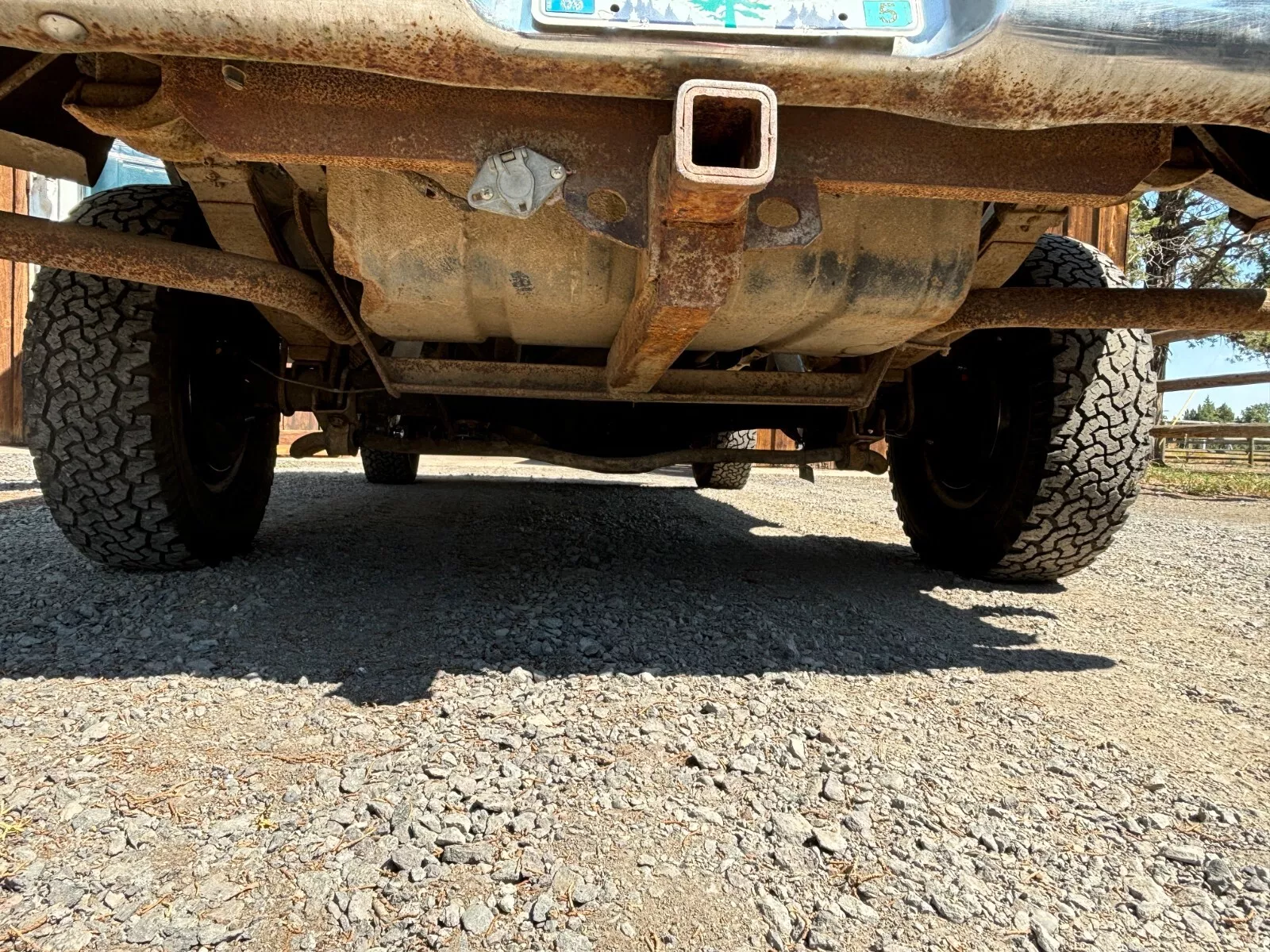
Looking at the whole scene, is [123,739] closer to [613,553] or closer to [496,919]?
[496,919]

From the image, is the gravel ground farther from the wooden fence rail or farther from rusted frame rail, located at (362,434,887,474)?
the wooden fence rail

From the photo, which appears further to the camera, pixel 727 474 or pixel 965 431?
pixel 727 474

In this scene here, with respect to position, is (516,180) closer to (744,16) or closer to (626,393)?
(744,16)

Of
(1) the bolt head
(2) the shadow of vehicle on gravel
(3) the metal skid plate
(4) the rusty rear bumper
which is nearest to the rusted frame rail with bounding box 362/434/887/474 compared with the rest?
(2) the shadow of vehicle on gravel

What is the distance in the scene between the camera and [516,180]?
1.30 m

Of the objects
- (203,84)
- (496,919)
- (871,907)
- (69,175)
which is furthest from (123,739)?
Result: (69,175)

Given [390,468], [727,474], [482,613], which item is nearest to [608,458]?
[482,613]

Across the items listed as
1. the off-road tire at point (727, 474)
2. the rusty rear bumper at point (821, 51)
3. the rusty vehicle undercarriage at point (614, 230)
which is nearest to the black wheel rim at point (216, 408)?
the rusty vehicle undercarriage at point (614, 230)

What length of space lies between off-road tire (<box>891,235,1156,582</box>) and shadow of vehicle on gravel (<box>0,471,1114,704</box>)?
255 mm

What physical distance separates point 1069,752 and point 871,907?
0.65 m

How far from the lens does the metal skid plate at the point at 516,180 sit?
51.0 inches

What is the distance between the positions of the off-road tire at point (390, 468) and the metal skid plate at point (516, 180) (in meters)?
4.55

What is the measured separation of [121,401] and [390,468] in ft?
12.3

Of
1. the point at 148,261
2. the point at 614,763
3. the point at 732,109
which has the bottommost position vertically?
the point at 614,763
